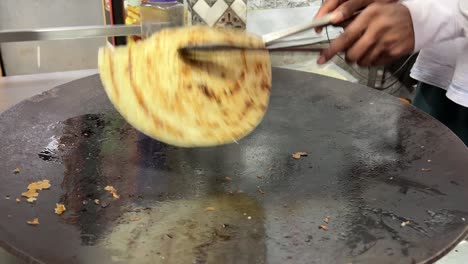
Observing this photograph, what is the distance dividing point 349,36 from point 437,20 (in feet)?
1.35

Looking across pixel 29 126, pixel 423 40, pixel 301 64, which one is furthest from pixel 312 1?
pixel 29 126

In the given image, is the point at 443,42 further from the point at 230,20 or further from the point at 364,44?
the point at 230,20

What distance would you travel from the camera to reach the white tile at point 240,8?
7.51 feet

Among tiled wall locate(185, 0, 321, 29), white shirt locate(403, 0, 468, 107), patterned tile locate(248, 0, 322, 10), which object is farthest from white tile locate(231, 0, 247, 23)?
white shirt locate(403, 0, 468, 107)

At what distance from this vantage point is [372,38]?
103 centimetres

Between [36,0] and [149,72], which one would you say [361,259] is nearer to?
[149,72]

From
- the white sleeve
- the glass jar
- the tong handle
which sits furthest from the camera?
the glass jar

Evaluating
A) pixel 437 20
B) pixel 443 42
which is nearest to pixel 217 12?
pixel 443 42

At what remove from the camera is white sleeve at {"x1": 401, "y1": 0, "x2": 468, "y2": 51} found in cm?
121

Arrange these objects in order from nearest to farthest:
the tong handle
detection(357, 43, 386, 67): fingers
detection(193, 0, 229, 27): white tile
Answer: the tong handle, detection(357, 43, 386, 67): fingers, detection(193, 0, 229, 27): white tile

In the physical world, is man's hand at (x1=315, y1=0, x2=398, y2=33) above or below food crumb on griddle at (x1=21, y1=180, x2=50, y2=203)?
above

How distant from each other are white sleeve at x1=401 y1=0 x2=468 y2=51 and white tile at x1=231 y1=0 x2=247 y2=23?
1.11m

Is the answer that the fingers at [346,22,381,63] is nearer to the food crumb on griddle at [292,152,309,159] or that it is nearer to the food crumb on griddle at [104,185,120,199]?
the food crumb on griddle at [292,152,309,159]

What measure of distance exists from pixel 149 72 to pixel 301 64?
5.54ft
